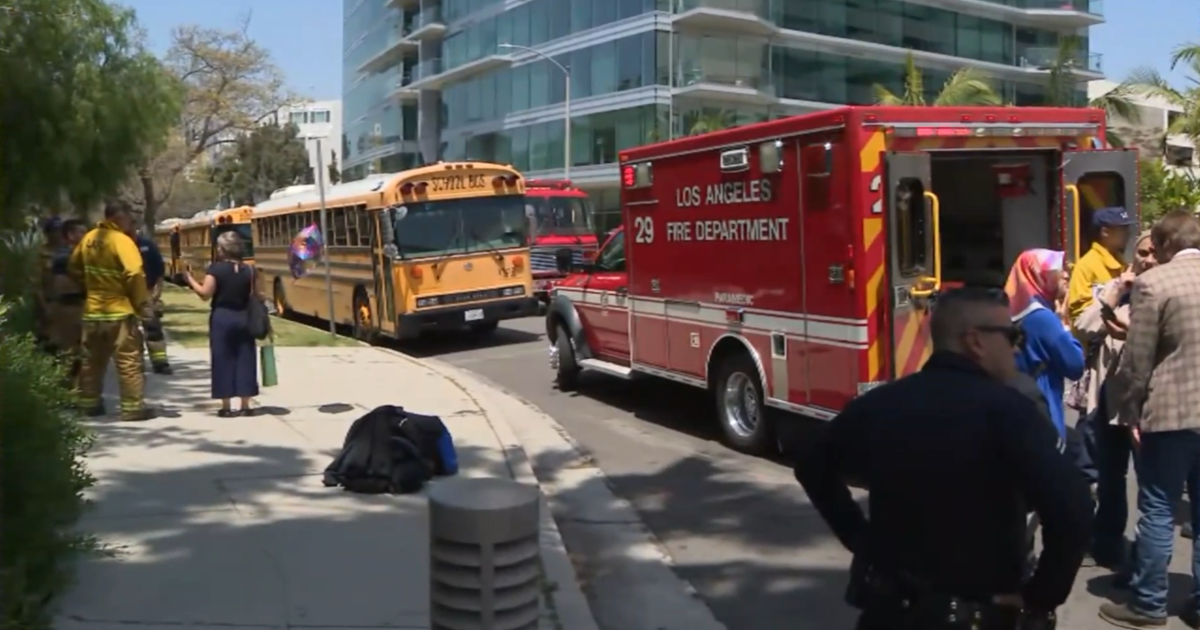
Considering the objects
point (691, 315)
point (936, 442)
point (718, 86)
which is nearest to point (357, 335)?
point (691, 315)

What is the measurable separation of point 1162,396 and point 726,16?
4399 cm

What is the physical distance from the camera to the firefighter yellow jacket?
33.6 feet

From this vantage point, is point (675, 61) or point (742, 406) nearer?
point (742, 406)

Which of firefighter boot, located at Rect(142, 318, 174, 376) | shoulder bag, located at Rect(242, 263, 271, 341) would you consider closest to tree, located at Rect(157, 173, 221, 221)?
firefighter boot, located at Rect(142, 318, 174, 376)

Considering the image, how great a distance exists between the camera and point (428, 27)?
63.8 meters

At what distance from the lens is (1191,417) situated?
17.6 feet

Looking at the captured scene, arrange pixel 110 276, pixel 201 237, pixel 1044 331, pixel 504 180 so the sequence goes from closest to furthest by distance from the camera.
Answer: pixel 1044 331
pixel 110 276
pixel 504 180
pixel 201 237

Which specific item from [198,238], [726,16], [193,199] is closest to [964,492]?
[198,238]

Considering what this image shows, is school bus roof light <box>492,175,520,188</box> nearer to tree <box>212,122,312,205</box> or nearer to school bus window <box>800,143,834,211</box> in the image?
school bus window <box>800,143,834,211</box>

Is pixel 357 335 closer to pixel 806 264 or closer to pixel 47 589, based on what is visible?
pixel 806 264

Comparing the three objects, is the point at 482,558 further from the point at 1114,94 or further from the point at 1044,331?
the point at 1114,94

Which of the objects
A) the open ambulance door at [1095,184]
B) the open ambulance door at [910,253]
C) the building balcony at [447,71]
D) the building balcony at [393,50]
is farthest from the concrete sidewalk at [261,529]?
the building balcony at [393,50]

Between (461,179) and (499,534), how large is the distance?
538 inches

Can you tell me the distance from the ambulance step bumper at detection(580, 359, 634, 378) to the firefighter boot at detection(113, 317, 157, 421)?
4498 millimetres
